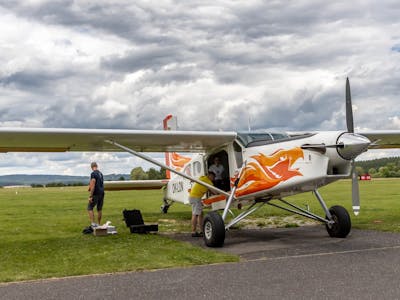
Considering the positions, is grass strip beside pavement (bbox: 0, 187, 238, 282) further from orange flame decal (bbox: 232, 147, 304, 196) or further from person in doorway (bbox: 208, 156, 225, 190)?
person in doorway (bbox: 208, 156, 225, 190)

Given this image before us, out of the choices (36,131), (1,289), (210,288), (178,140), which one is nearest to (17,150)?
(36,131)

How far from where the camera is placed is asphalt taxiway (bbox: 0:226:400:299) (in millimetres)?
5637

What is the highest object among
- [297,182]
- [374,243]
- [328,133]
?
[328,133]

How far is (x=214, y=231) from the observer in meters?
9.70

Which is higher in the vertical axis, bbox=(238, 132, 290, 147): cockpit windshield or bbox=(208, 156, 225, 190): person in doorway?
bbox=(238, 132, 290, 147): cockpit windshield

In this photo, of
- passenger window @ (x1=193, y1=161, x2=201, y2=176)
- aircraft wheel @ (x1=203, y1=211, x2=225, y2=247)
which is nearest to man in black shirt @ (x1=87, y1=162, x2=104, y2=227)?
passenger window @ (x1=193, y1=161, x2=201, y2=176)

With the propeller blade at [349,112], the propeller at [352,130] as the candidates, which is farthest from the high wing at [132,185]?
the propeller blade at [349,112]

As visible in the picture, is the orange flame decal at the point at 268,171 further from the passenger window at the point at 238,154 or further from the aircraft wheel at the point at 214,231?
the aircraft wheel at the point at 214,231

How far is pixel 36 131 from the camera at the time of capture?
1035cm

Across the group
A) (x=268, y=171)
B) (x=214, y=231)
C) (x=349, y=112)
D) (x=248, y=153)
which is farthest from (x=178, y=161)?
(x=349, y=112)

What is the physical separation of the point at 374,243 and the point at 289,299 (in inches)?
193

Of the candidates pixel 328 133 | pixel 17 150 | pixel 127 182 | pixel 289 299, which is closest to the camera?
pixel 289 299

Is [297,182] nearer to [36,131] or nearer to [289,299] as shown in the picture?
[289,299]

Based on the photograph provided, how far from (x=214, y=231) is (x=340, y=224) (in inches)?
118
